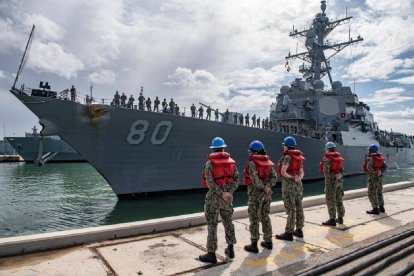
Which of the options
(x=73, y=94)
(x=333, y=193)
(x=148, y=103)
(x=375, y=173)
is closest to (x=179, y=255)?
(x=333, y=193)

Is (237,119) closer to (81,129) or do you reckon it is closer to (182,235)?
(81,129)

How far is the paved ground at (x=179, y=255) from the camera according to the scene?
10.4 ft

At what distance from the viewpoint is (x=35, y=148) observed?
124 feet

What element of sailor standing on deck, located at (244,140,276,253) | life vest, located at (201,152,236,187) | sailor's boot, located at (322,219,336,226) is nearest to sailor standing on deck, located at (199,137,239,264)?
life vest, located at (201,152,236,187)

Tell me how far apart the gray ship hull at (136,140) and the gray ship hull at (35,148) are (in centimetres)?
3026

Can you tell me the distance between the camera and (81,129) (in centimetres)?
1084

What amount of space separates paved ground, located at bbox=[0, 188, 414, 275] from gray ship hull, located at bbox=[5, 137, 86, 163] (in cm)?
3790

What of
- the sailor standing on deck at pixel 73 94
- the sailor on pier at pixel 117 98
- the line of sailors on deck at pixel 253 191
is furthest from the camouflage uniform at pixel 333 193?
the sailor standing on deck at pixel 73 94

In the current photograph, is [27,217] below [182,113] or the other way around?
below

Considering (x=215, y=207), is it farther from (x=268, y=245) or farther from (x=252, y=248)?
(x=268, y=245)

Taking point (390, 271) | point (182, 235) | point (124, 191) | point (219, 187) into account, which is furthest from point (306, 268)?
point (124, 191)

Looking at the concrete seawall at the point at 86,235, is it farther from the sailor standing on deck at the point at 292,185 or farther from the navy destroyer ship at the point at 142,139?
the navy destroyer ship at the point at 142,139

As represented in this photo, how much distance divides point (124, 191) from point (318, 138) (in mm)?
11715

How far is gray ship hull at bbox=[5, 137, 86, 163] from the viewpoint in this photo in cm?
3734
